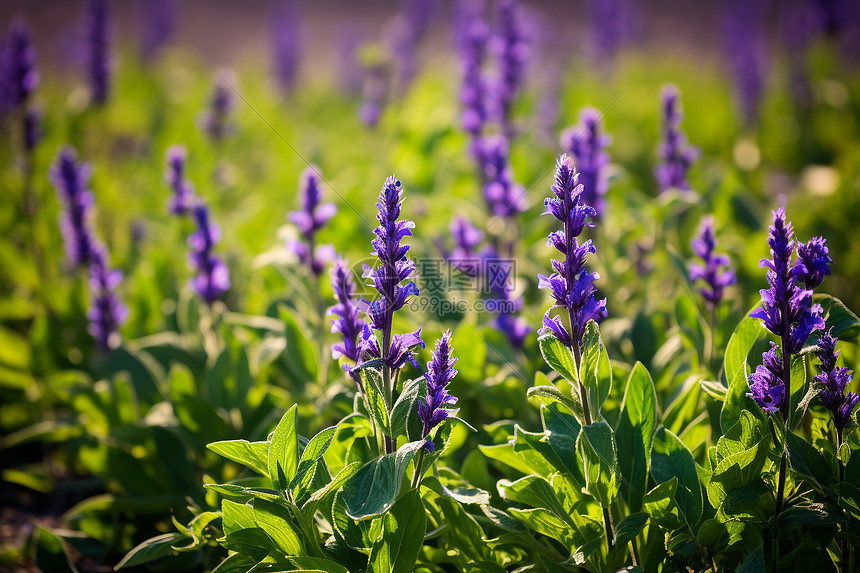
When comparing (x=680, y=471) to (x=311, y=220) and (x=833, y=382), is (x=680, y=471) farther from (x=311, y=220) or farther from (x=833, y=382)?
(x=311, y=220)

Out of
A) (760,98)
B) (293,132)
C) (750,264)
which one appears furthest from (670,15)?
(750,264)

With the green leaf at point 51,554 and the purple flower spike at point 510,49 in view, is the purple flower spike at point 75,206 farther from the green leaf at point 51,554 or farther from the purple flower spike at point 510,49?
the purple flower spike at point 510,49

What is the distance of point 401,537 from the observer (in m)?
1.77

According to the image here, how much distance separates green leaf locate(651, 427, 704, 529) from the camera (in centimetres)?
186

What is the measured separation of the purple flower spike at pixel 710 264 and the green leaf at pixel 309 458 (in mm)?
1557

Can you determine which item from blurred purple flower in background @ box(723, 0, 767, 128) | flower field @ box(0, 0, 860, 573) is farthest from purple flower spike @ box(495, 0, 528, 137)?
blurred purple flower in background @ box(723, 0, 767, 128)

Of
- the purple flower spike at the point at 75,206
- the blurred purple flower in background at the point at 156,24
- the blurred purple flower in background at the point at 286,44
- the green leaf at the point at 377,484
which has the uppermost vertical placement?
the blurred purple flower in background at the point at 156,24

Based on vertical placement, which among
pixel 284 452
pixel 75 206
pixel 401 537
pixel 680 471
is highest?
pixel 75 206

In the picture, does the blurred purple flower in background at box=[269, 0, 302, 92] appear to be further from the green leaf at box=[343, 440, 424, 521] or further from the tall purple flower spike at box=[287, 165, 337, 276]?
the green leaf at box=[343, 440, 424, 521]

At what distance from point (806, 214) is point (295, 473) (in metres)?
3.85

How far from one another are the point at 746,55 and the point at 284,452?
6967 millimetres

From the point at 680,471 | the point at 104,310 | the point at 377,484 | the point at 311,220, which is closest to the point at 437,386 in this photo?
the point at 377,484

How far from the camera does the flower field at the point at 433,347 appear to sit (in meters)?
1.77

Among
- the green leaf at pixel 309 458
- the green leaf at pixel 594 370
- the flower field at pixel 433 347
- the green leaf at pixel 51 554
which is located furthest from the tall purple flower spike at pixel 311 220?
the green leaf at pixel 51 554
